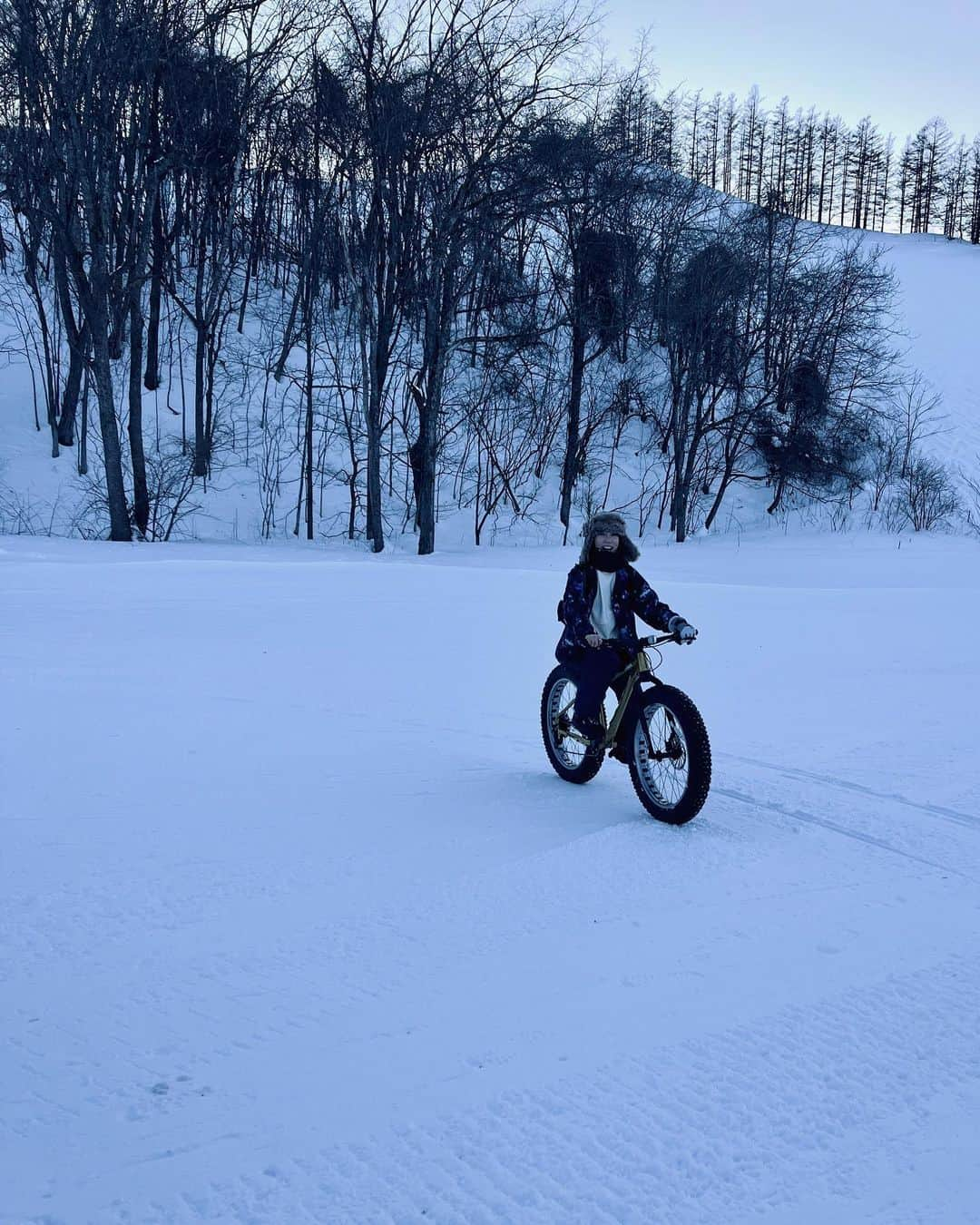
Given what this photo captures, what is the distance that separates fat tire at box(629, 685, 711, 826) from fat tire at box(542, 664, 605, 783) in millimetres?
754

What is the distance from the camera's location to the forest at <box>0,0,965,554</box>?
2003cm

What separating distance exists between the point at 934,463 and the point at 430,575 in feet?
77.3

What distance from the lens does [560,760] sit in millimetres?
6586

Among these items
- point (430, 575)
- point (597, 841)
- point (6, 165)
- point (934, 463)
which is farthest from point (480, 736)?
point (934, 463)

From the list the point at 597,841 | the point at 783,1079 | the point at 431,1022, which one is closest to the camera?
the point at 783,1079

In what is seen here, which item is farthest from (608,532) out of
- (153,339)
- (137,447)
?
(153,339)

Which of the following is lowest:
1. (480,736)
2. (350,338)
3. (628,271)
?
(480,736)

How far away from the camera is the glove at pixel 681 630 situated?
17.8ft

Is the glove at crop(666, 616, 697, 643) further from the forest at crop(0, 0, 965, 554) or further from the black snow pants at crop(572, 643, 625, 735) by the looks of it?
the forest at crop(0, 0, 965, 554)

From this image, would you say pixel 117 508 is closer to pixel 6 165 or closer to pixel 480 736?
Result: pixel 6 165

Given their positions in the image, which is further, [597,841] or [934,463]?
[934,463]

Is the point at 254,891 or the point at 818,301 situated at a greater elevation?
the point at 818,301

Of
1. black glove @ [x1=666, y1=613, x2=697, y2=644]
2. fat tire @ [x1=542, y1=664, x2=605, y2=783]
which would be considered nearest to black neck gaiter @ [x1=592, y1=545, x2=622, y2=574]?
black glove @ [x1=666, y1=613, x2=697, y2=644]

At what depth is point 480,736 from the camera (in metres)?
7.70
